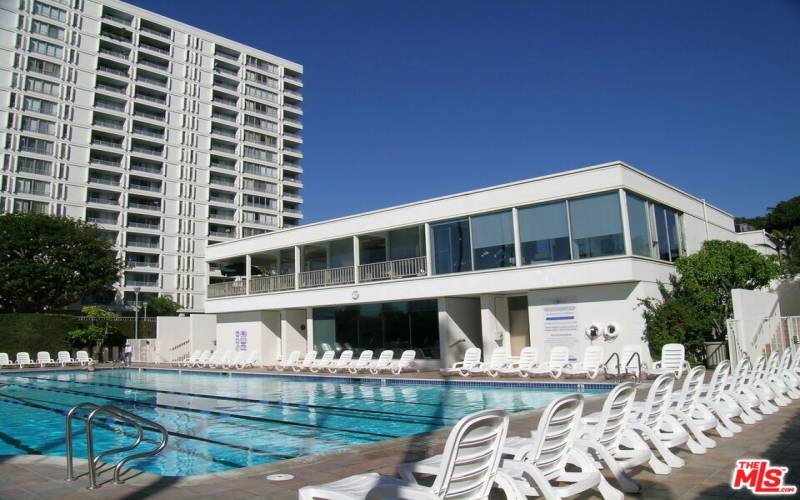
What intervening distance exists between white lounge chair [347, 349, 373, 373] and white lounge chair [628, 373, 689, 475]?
54.8 feet

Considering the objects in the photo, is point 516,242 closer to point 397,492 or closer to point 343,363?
point 343,363

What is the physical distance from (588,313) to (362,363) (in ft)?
29.2

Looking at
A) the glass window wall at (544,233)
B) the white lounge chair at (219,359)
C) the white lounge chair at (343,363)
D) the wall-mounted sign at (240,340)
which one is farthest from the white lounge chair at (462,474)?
the wall-mounted sign at (240,340)

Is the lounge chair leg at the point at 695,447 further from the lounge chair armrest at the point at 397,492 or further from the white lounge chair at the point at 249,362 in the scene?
the white lounge chair at the point at 249,362

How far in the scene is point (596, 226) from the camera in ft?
60.0

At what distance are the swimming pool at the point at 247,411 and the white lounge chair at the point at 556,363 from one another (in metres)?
1.19

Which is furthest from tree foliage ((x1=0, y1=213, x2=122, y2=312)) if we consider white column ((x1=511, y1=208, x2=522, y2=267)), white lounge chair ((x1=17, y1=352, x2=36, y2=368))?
white column ((x1=511, y1=208, x2=522, y2=267))

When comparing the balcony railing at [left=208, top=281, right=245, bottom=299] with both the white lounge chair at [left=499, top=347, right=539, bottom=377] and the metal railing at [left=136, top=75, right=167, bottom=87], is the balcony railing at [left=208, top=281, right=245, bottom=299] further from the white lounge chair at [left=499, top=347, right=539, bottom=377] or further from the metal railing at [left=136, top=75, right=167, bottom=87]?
the metal railing at [left=136, top=75, right=167, bottom=87]

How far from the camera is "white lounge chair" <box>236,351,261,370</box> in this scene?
2688 centimetres

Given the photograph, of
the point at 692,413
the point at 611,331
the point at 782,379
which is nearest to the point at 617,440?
the point at 692,413

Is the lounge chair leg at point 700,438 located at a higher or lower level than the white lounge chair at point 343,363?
lower

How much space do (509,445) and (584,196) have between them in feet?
47.5

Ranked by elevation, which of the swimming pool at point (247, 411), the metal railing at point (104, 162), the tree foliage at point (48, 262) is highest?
the metal railing at point (104, 162)

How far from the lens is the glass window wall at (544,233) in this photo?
18.9 m
